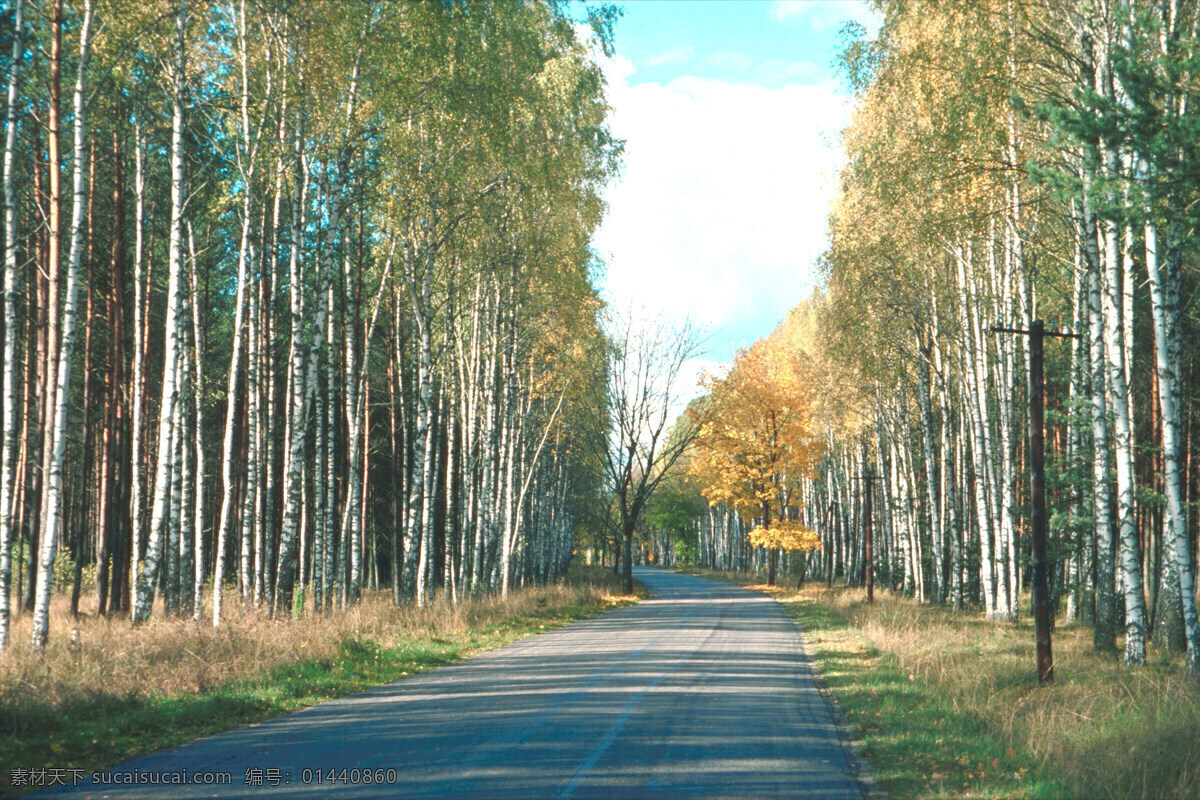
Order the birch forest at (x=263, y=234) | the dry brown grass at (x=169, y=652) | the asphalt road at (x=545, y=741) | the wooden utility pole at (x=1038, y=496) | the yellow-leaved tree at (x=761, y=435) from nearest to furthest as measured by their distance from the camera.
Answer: the asphalt road at (x=545, y=741)
the dry brown grass at (x=169, y=652)
the wooden utility pole at (x=1038, y=496)
the birch forest at (x=263, y=234)
the yellow-leaved tree at (x=761, y=435)

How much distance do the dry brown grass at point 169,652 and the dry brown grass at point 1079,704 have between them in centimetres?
914

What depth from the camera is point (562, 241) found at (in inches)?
1005

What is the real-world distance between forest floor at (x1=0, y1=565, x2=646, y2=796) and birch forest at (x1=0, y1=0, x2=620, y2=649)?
108cm

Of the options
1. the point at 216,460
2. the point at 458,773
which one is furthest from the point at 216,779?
the point at 216,460

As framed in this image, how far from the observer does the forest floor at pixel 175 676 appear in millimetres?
7820

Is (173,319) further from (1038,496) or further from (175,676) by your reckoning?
(1038,496)

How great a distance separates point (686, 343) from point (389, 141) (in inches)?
801

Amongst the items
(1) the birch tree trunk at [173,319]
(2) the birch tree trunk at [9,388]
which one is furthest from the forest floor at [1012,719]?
(2) the birch tree trunk at [9,388]

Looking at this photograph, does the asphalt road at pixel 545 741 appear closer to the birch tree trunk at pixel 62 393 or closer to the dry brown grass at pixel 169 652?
the dry brown grass at pixel 169 652

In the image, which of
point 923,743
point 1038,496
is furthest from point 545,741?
point 1038,496

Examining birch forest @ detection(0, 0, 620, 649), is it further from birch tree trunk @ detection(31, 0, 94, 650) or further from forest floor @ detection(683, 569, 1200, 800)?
forest floor @ detection(683, 569, 1200, 800)

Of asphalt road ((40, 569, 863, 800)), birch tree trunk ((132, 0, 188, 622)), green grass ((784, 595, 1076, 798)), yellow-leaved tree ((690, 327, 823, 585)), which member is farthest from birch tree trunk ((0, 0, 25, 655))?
yellow-leaved tree ((690, 327, 823, 585))

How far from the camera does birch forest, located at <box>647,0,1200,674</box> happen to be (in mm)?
10641

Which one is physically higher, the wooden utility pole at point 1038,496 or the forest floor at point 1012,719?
the wooden utility pole at point 1038,496
